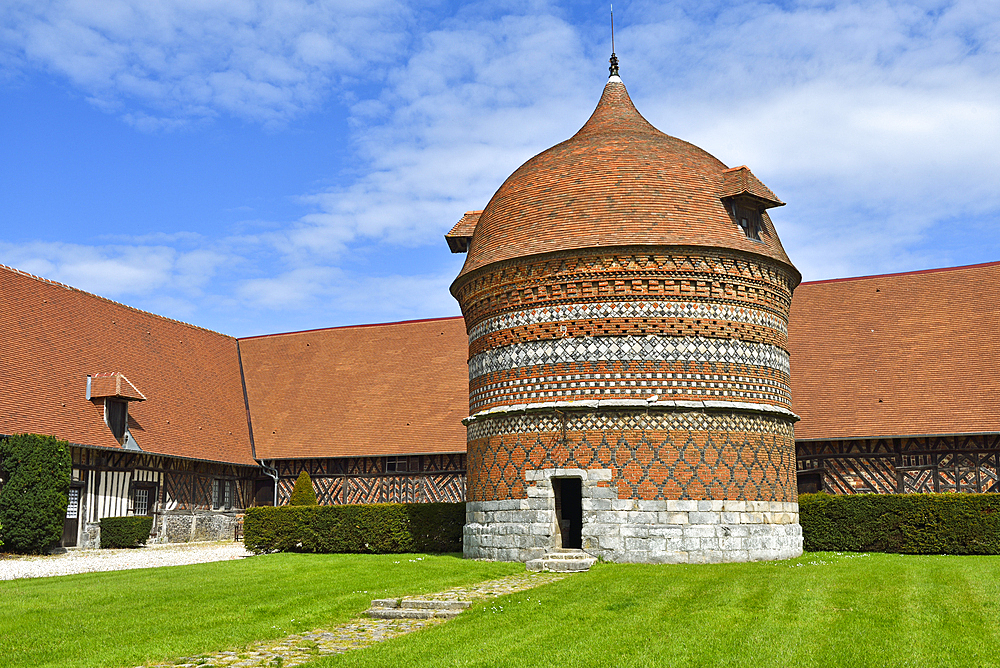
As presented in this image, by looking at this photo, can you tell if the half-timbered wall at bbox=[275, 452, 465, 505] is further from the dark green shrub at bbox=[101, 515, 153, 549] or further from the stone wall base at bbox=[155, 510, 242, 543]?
the dark green shrub at bbox=[101, 515, 153, 549]

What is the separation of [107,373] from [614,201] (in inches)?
645

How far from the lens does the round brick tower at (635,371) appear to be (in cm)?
1616

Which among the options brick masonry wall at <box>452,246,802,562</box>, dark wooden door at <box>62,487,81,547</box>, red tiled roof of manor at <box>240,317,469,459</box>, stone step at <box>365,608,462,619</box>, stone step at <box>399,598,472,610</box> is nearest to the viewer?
stone step at <box>365,608,462,619</box>

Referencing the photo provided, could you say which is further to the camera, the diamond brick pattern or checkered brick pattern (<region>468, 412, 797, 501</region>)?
the diamond brick pattern

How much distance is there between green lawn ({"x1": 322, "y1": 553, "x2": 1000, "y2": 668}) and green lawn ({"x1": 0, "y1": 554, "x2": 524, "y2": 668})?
183cm

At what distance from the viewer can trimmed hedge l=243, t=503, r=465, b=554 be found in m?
20.8

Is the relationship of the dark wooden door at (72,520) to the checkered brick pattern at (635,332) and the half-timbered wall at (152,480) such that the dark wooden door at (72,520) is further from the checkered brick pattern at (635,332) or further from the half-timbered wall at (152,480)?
the checkered brick pattern at (635,332)

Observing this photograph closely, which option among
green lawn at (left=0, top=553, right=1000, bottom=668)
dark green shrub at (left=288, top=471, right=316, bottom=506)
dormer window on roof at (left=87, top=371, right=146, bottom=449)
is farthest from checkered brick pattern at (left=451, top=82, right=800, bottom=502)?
dormer window on roof at (left=87, top=371, right=146, bottom=449)

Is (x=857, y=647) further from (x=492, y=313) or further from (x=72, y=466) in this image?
(x=72, y=466)

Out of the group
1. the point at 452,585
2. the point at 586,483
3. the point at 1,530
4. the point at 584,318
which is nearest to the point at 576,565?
the point at 586,483

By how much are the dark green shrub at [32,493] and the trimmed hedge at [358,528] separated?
4619 mm

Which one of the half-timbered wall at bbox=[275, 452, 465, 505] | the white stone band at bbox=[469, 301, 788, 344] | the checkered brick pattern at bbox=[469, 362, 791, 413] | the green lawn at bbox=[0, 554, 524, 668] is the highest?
the white stone band at bbox=[469, 301, 788, 344]

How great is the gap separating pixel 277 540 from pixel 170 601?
1013 centimetres

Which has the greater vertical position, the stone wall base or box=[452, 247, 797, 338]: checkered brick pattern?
box=[452, 247, 797, 338]: checkered brick pattern
